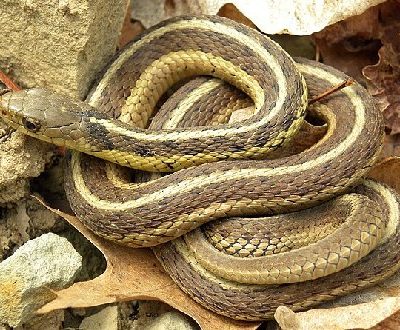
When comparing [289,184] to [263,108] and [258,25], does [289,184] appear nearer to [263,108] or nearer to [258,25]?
[263,108]

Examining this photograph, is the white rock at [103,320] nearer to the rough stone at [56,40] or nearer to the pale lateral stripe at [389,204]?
the rough stone at [56,40]

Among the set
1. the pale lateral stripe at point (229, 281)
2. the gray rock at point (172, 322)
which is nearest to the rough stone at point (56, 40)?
the pale lateral stripe at point (229, 281)

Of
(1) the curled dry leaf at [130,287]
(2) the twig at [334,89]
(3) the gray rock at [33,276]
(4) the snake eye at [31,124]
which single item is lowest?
(3) the gray rock at [33,276]

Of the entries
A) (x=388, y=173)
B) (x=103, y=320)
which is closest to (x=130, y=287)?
(x=103, y=320)

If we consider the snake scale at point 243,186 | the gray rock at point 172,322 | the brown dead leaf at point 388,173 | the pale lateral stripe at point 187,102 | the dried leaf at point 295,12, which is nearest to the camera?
the snake scale at point 243,186

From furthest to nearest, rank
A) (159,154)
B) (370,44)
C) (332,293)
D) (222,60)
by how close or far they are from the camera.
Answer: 1. (370,44)
2. (222,60)
3. (159,154)
4. (332,293)

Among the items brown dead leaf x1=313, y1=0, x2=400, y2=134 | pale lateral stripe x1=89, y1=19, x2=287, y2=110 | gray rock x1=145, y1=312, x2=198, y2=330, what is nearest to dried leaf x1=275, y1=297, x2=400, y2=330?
gray rock x1=145, y1=312, x2=198, y2=330

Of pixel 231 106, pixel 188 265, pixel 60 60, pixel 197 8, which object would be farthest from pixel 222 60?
pixel 188 265
